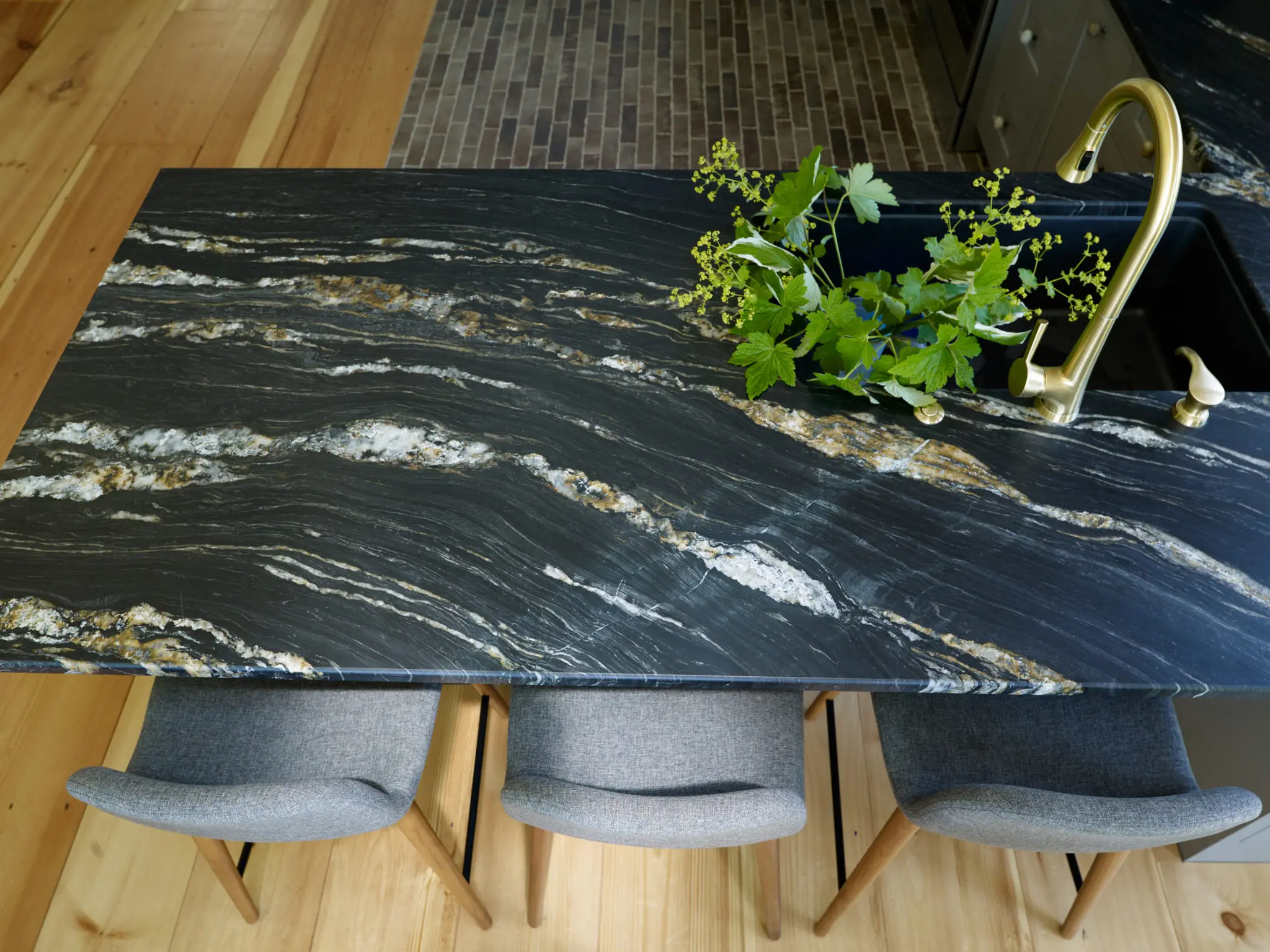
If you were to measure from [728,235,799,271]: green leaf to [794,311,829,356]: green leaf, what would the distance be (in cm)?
9

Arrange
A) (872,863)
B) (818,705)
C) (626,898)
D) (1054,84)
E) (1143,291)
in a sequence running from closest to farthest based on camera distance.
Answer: (872,863) → (1143,291) → (626,898) → (818,705) → (1054,84)

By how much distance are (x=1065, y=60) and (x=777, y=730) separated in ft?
6.33

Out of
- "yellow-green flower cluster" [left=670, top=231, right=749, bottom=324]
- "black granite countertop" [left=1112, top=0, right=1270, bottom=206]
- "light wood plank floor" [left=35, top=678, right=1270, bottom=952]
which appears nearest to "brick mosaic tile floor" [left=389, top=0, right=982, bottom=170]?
"black granite countertop" [left=1112, top=0, right=1270, bottom=206]

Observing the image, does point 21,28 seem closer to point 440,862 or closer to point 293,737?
point 293,737

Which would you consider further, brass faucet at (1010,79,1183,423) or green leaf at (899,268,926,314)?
green leaf at (899,268,926,314)

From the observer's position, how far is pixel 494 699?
6.26 ft

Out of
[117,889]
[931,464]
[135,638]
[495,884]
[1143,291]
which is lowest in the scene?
[117,889]

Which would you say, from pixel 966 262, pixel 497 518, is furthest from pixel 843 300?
pixel 497 518

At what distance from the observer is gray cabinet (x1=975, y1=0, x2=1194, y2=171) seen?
1.99 m

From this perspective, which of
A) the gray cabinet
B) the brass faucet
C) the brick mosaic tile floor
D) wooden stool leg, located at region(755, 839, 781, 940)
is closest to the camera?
the brass faucet

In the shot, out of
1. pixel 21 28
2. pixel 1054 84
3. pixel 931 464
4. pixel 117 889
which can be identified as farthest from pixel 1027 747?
pixel 21 28

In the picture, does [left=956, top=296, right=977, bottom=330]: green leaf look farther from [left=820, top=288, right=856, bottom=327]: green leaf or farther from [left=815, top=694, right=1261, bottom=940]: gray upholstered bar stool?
[left=815, top=694, right=1261, bottom=940]: gray upholstered bar stool

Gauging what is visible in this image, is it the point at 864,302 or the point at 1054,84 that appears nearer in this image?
the point at 864,302

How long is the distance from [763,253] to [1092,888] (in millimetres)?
1206
